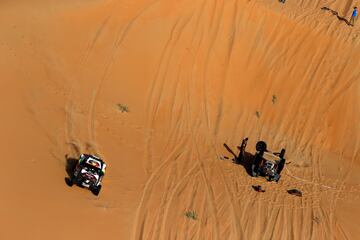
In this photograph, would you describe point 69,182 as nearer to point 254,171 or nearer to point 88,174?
point 88,174

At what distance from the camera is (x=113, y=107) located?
25.9 metres

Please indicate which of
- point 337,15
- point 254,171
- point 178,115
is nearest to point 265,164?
point 254,171

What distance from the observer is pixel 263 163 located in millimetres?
25422

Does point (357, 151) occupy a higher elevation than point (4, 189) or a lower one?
higher

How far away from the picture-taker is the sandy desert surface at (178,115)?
68.9 feet

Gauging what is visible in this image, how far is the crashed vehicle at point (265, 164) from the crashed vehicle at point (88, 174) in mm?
7540

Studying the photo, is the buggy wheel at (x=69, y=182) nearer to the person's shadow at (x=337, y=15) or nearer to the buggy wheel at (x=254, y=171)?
the buggy wheel at (x=254, y=171)

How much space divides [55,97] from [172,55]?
7168 millimetres

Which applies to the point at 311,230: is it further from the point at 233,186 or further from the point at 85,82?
the point at 85,82

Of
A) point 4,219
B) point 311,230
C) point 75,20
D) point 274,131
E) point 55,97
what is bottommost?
point 4,219

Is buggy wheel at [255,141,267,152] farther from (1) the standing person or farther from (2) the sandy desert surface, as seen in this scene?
(1) the standing person

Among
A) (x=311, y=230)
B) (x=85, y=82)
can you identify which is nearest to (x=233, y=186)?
(x=311, y=230)

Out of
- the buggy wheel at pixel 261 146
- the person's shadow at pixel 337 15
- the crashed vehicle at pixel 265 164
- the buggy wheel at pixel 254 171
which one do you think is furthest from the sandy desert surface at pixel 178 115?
the buggy wheel at pixel 261 146

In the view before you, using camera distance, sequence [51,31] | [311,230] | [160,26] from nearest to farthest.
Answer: [311,230]
[51,31]
[160,26]
